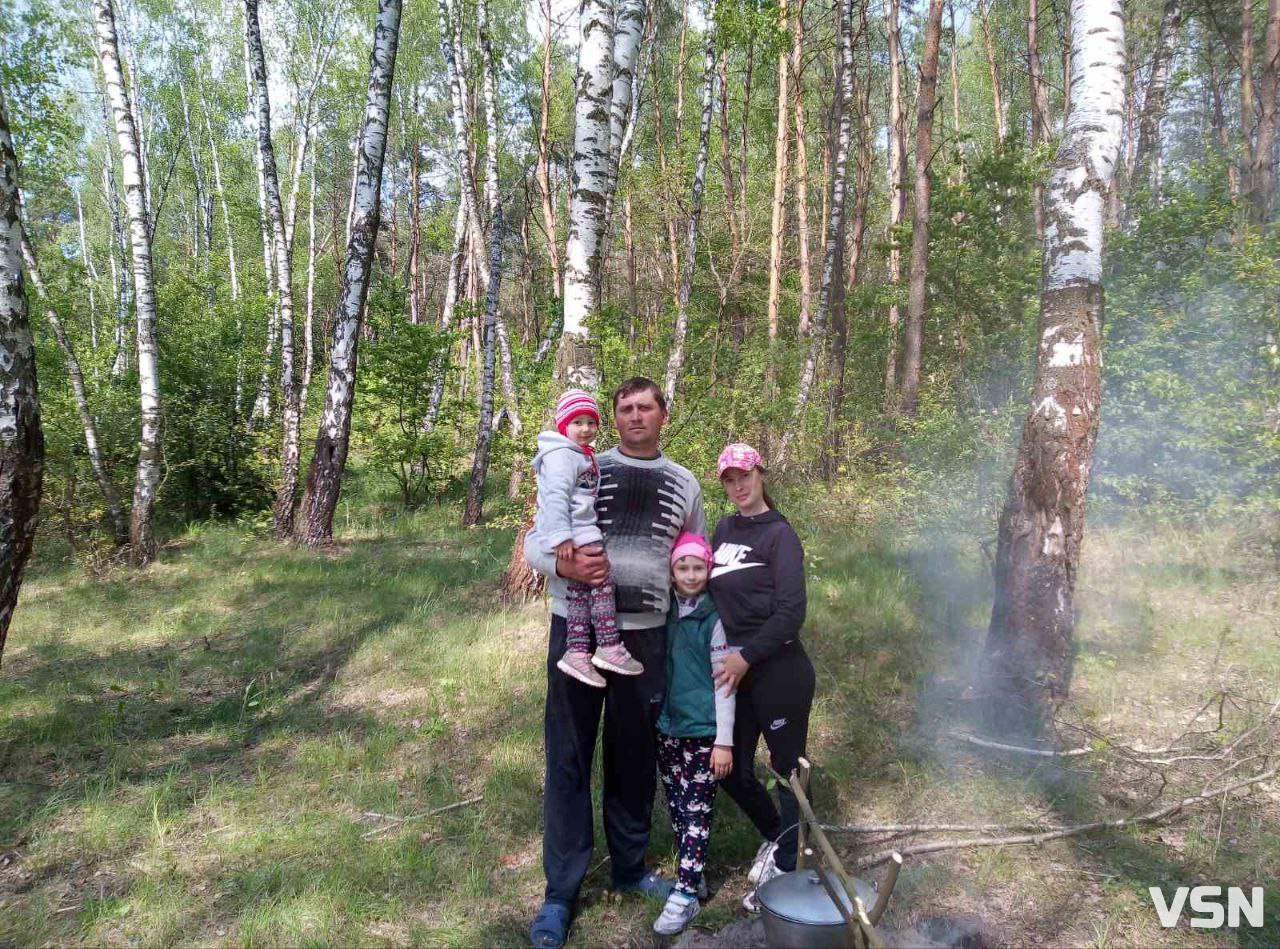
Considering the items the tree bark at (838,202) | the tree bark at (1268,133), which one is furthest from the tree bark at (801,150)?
the tree bark at (1268,133)

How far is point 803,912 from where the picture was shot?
1899 mm

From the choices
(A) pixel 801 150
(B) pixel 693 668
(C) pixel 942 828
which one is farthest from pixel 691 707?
(A) pixel 801 150

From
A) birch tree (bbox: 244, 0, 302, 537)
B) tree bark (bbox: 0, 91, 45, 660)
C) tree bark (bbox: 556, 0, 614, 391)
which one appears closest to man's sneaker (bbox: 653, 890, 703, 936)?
tree bark (bbox: 0, 91, 45, 660)

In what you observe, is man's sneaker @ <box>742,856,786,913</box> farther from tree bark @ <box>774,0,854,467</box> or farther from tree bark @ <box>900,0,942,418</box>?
tree bark @ <box>900,0,942,418</box>

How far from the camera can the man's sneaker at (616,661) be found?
2.63 m

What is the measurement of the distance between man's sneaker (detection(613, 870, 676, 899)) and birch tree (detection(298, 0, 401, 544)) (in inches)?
282

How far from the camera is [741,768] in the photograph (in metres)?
2.84

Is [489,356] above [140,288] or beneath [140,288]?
beneath

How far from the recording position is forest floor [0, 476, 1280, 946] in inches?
114

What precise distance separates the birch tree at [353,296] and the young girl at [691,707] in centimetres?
709

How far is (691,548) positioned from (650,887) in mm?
1485

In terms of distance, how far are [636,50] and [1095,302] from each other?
4.33m

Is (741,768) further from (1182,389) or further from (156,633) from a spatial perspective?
(1182,389)

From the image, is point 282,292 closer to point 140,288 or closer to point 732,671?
point 140,288
